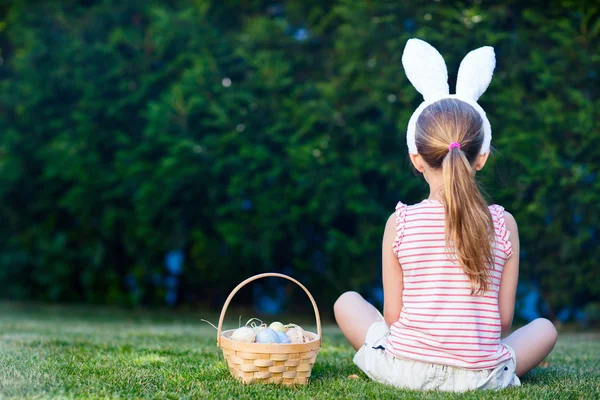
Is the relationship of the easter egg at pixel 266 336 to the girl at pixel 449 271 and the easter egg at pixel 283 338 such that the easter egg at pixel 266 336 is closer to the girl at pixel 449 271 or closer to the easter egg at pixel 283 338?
the easter egg at pixel 283 338

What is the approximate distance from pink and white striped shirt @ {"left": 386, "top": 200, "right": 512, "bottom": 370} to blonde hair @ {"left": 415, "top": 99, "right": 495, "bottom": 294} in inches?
1.9

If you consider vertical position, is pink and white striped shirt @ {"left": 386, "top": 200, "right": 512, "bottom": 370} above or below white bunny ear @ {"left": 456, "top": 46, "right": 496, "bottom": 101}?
below

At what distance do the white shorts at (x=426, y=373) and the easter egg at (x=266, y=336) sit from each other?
390 millimetres

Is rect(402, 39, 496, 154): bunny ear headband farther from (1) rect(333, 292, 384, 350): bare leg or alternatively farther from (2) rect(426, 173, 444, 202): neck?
(1) rect(333, 292, 384, 350): bare leg

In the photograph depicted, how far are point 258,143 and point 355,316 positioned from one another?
3.13 m

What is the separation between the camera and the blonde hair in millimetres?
2477

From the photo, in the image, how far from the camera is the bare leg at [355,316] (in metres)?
2.90

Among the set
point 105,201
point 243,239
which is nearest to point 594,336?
point 243,239

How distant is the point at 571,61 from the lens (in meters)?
5.20

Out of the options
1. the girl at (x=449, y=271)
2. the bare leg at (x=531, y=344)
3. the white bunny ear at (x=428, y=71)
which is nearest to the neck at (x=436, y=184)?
the girl at (x=449, y=271)

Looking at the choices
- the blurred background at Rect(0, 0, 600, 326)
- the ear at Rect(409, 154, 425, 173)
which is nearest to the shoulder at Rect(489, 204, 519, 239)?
the ear at Rect(409, 154, 425, 173)

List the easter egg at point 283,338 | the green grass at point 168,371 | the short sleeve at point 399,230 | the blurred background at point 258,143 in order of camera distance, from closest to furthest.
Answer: the green grass at point 168,371 < the short sleeve at point 399,230 < the easter egg at point 283,338 < the blurred background at point 258,143

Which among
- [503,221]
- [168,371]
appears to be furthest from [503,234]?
[168,371]

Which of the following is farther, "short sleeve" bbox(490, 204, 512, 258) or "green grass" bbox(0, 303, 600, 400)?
"short sleeve" bbox(490, 204, 512, 258)
